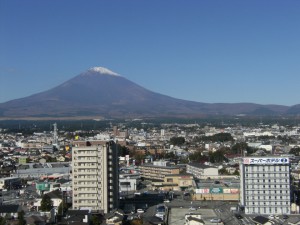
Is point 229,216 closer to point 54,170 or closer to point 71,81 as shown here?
point 54,170

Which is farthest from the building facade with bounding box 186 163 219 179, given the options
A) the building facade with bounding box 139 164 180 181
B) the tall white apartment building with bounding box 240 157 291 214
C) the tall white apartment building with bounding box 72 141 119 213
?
the tall white apartment building with bounding box 72 141 119 213

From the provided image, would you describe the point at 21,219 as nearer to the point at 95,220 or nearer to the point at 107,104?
the point at 95,220

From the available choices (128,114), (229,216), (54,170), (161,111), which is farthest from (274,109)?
(229,216)

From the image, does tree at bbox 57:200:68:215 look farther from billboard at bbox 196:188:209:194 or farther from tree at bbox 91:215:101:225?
billboard at bbox 196:188:209:194

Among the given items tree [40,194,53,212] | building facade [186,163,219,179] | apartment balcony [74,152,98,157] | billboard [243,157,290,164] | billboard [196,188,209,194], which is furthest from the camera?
building facade [186,163,219,179]

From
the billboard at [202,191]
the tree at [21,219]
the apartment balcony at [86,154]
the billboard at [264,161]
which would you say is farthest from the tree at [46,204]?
the billboard at [264,161]

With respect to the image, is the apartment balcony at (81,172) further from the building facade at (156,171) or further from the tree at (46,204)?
the building facade at (156,171)

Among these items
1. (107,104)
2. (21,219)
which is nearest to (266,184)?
(21,219)
